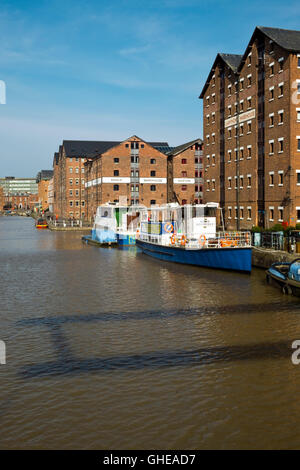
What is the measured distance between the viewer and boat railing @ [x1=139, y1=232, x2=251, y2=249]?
110ft

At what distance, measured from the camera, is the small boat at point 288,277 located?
23922 millimetres

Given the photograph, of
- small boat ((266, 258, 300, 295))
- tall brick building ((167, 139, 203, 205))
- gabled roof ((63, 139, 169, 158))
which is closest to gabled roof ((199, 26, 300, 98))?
small boat ((266, 258, 300, 295))

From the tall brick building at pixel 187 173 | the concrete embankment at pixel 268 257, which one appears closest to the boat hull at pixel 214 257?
the concrete embankment at pixel 268 257

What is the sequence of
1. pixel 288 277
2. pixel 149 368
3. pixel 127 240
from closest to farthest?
pixel 149 368 → pixel 288 277 → pixel 127 240

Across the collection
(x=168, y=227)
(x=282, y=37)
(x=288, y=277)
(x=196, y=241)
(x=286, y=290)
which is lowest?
(x=286, y=290)

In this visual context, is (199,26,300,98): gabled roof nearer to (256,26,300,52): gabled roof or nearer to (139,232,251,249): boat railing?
(256,26,300,52): gabled roof

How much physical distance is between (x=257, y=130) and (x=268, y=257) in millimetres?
18786

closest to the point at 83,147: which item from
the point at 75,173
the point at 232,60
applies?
the point at 75,173

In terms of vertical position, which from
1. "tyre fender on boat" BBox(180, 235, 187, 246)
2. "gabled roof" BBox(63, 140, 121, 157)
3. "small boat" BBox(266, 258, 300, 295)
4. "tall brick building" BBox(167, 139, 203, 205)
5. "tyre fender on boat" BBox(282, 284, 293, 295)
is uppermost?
"gabled roof" BBox(63, 140, 121, 157)

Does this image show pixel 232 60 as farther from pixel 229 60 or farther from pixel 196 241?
pixel 196 241

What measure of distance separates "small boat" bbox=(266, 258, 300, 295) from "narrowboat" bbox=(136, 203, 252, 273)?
4827mm

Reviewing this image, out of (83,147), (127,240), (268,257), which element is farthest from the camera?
(83,147)

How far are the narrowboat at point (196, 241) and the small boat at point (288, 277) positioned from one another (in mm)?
4827

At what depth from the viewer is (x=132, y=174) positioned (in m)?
87.2
